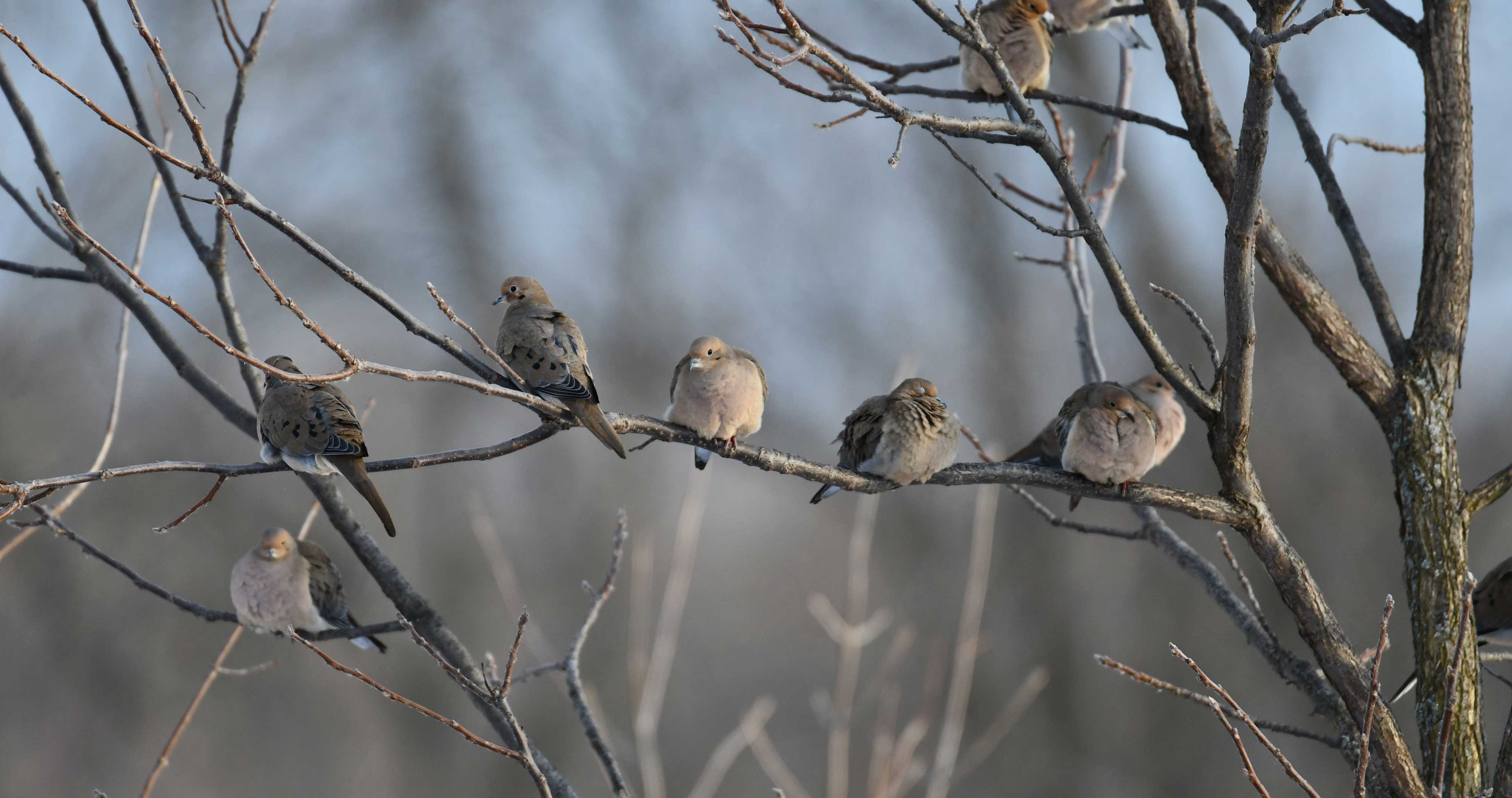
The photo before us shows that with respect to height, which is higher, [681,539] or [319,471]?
[681,539]

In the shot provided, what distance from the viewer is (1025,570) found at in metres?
12.0

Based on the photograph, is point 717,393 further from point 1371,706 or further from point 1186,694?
point 1371,706

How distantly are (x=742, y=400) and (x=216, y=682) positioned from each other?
10.1m

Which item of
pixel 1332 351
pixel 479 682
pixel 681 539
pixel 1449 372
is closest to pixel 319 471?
pixel 479 682

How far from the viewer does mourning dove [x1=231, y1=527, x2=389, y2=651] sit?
3309mm

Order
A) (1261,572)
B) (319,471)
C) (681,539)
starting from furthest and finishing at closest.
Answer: (1261,572), (681,539), (319,471)

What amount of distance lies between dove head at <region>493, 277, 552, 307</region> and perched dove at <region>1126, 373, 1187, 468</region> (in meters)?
1.79

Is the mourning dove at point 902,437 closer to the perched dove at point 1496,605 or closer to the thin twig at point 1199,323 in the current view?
the thin twig at point 1199,323

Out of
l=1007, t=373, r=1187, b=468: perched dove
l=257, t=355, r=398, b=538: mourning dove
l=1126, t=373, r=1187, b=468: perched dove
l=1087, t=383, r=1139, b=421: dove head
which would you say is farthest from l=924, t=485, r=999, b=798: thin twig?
l=257, t=355, r=398, b=538: mourning dove

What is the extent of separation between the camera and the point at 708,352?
2668 millimetres

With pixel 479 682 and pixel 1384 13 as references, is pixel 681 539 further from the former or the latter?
pixel 1384 13

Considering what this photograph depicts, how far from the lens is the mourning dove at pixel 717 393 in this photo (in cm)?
245

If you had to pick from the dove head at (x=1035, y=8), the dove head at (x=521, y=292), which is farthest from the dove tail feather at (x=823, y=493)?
the dove head at (x=1035, y=8)

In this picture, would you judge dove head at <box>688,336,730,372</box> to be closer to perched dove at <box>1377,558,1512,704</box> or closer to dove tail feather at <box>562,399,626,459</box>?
dove tail feather at <box>562,399,626,459</box>
